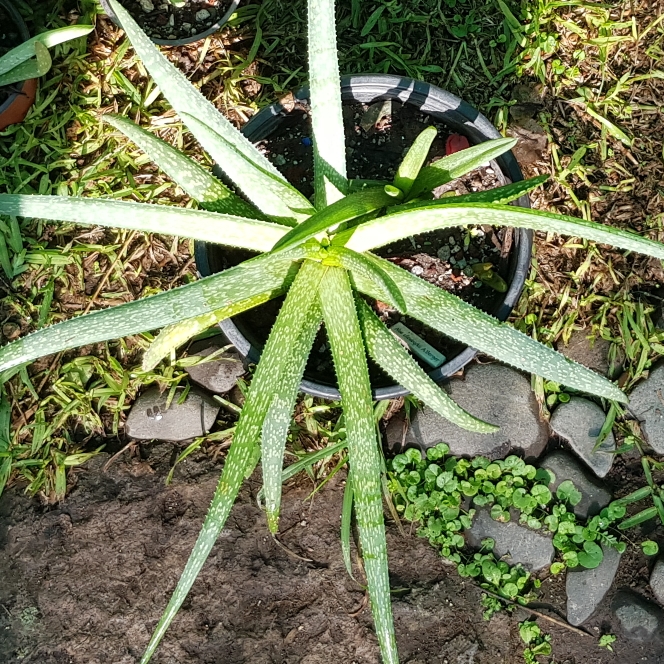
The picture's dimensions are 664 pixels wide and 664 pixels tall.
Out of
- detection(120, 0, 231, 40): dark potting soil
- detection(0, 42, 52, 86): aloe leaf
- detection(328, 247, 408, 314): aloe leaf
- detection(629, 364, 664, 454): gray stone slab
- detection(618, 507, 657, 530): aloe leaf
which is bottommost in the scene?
detection(618, 507, 657, 530): aloe leaf

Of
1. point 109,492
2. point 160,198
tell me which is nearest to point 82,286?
point 160,198

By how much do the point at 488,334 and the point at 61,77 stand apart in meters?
1.44

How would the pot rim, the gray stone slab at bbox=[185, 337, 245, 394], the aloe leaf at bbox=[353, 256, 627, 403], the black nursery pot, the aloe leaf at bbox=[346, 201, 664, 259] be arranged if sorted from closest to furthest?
1. the aloe leaf at bbox=[346, 201, 664, 259]
2. the aloe leaf at bbox=[353, 256, 627, 403]
3. the black nursery pot
4. the pot rim
5. the gray stone slab at bbox=[185, 337, 245, 394]

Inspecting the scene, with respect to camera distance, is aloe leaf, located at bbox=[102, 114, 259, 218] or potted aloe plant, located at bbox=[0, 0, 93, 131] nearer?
aloe leaf, located at bbox=[102, 114, 259, 218]

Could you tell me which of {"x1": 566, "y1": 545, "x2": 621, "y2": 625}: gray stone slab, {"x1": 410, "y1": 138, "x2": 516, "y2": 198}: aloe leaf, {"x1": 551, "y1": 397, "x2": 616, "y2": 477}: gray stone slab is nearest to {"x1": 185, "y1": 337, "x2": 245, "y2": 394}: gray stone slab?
{"x1": 410, "y1": 138, "x2": 516, "y2": 198}: aloe leaf

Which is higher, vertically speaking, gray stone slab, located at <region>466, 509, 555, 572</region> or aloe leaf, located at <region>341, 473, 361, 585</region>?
aloe leaf, located at <region>341, 473, 361, 585</region>

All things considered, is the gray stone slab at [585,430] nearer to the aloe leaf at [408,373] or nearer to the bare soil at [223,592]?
the bare soil at [223,592]

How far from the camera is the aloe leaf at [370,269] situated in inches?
41.6

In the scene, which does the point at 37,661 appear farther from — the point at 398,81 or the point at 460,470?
the point at 398,81

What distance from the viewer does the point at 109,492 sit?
1794 mm

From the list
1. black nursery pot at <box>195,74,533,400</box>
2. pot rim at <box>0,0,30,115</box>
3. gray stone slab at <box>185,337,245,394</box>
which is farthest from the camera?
gray stone slab at <box>185,337,245,394</box>

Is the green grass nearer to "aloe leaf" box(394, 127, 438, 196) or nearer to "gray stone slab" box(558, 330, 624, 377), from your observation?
"gray stone slab" box(558, 330, 624, 377)

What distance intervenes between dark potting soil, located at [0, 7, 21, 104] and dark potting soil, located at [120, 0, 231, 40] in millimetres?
291

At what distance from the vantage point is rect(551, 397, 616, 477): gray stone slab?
1796 millimetres
